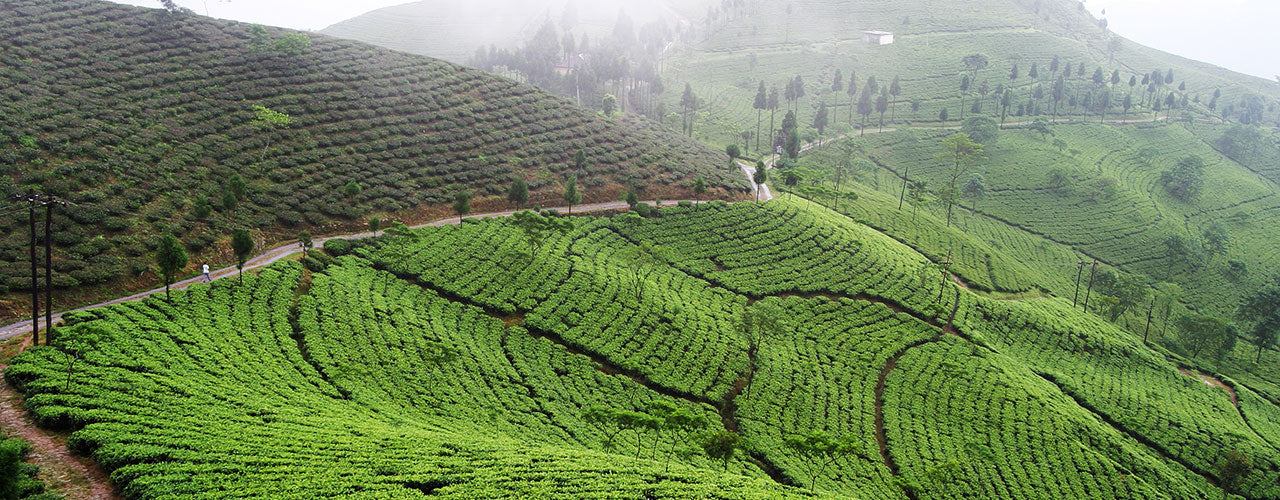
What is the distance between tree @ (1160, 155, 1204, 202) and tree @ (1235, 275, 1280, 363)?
36.0m

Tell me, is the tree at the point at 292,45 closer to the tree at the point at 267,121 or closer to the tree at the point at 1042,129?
the tree at the point at 267,121

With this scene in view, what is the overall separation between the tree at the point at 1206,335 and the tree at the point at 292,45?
106 m

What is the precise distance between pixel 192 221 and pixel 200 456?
32429mm

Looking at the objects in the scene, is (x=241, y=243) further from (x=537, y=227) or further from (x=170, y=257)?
(x=537, y=227)

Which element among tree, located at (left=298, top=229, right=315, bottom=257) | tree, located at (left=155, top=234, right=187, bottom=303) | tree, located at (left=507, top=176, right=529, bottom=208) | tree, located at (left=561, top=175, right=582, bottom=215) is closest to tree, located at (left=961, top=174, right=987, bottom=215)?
tree, located at (left=561, top=175, right=582, bottom=215)

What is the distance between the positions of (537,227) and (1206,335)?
70031 millimetres

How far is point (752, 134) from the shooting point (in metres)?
127

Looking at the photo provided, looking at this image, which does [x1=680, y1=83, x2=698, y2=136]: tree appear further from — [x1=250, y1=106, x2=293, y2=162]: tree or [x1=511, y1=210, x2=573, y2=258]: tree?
[x1=250, y1=106, x2=293, y2=162]: tree

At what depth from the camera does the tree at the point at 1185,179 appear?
352ft

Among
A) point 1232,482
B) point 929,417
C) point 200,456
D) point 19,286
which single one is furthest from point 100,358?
point 1232,482

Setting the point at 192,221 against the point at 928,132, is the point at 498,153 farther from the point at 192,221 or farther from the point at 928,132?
the point at 928,132

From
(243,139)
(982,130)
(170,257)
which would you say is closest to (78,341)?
(170,257)

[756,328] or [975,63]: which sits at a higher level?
[975,63]

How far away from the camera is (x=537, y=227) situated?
54062 millimetres
